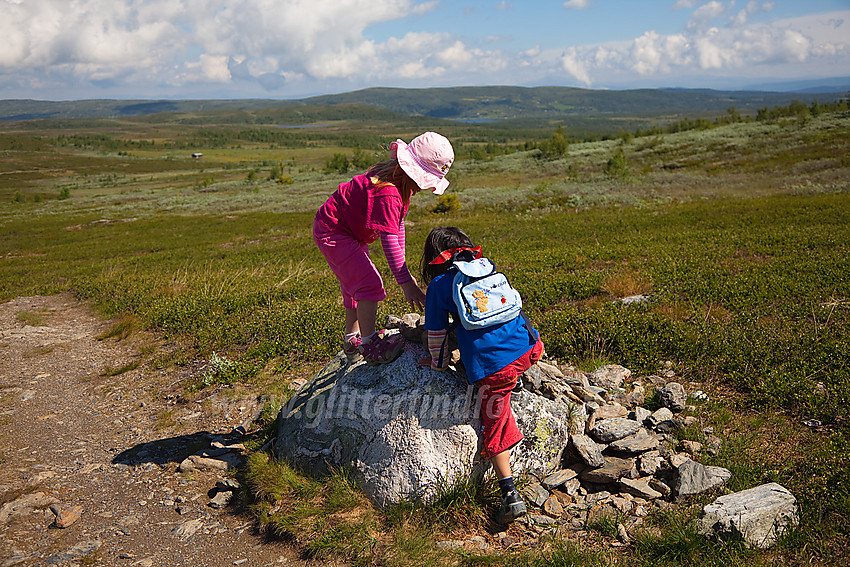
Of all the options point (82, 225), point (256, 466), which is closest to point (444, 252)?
point (256, 466)

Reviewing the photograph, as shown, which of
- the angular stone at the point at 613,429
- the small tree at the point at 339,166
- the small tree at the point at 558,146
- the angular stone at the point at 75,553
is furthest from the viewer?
the small tree at the point at 339,166

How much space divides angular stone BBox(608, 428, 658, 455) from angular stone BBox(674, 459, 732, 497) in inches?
14.2

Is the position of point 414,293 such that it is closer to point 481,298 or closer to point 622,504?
point 481,298

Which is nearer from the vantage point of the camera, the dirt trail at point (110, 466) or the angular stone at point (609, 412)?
the dirt trail at point (110, 466)

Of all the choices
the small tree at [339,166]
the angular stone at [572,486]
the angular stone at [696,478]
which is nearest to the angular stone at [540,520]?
the angular stone at [572,486]

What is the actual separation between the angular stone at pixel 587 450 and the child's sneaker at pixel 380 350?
169 centimetres

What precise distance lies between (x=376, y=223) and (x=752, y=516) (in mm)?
3294

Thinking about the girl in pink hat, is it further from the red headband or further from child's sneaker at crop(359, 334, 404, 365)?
the red headband

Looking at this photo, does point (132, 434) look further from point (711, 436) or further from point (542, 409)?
point (711, 436)

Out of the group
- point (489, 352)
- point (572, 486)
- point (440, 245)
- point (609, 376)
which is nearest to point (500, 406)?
point (489, 352)

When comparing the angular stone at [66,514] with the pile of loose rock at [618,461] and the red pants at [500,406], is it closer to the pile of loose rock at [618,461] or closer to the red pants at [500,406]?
the red pants at [500,406]

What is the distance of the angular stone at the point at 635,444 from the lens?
441cm

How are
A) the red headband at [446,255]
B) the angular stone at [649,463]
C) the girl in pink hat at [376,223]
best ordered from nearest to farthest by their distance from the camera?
1. the red headband at [446,255]
2. the girl in pink hat at [376,223]
3. the angular stone at [649,463]

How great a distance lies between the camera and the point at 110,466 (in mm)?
5051
